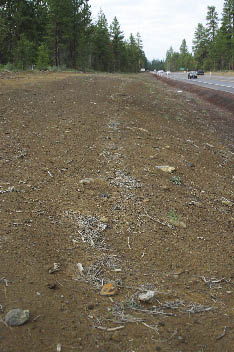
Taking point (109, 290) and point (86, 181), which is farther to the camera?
point (86, 181)

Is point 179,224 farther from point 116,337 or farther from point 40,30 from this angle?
point 40,30

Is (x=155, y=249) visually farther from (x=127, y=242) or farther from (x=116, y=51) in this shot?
(x=116, y=51)

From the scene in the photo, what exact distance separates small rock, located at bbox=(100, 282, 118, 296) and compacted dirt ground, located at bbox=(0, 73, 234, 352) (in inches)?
0.5

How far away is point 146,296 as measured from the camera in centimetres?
296

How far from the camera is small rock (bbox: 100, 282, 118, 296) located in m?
2.98

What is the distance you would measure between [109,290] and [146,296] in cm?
34

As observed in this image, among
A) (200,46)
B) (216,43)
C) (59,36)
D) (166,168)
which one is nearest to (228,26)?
(216,43)

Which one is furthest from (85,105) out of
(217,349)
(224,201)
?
(217,349)

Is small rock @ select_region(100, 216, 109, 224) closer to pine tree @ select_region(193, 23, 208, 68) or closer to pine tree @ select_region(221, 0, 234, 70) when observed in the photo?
pine tree @ select_region(221, 0, 234, 70)

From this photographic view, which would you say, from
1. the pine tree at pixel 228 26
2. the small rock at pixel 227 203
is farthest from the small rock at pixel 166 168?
the pine tree at pixel 228 26

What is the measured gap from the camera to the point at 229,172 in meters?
6.93

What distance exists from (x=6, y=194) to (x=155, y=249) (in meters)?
2.04

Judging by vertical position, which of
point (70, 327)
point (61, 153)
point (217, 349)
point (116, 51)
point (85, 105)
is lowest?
point (217, 349)

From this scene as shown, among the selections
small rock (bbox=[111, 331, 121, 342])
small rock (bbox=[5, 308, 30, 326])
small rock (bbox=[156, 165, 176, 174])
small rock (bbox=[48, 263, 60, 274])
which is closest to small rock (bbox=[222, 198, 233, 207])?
small rock (bbox=[156, 165, 176, 174])
